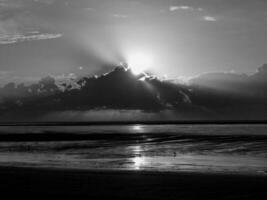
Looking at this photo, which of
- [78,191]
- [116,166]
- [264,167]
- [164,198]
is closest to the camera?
[164,198]

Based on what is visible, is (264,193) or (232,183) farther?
(232,183)

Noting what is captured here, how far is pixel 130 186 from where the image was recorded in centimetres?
Result: 2514

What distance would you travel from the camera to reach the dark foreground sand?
857 inches

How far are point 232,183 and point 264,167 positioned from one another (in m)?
10.8

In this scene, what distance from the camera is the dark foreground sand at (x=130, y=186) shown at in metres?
21.8

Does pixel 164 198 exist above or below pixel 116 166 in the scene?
below

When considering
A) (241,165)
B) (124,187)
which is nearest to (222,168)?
(241,165)

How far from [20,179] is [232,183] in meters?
12.9

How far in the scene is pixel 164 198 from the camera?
21125 millimetres

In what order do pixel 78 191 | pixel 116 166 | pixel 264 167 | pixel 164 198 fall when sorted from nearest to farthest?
pixel 164 198 → pixel 78 191 → pixel 264 167 → pixel 116 166

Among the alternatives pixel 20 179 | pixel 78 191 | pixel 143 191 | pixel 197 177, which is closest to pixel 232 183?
pixel 197 177

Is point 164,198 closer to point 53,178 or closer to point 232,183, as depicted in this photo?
point 232,183

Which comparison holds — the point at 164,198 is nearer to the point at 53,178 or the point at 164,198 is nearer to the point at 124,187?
the point at 124,187

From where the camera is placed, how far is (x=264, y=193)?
21812 mm
